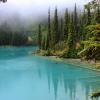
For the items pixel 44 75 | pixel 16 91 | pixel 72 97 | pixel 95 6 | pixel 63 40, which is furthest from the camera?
pixel 63 40

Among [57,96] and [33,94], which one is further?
[33,94]

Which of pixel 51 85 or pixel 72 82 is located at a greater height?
pixel 72 82

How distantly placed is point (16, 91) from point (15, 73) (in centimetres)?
1814

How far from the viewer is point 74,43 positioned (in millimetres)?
83312

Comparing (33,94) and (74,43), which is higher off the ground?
(74,43)

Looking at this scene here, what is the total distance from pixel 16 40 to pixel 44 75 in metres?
124

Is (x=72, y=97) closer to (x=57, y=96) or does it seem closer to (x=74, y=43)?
(x=57, y=96)

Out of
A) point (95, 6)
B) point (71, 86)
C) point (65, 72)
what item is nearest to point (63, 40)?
point (65, 72)

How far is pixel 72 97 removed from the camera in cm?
3350

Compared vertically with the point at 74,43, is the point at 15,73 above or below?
below

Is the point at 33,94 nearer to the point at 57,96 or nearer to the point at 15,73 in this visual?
the point at 57,96

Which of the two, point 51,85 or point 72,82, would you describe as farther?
point 72,82

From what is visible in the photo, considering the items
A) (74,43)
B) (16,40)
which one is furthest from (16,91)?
(16,40)

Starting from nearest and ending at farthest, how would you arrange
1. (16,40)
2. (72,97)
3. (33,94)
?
(72,97)
(33,94)
(16,40)
